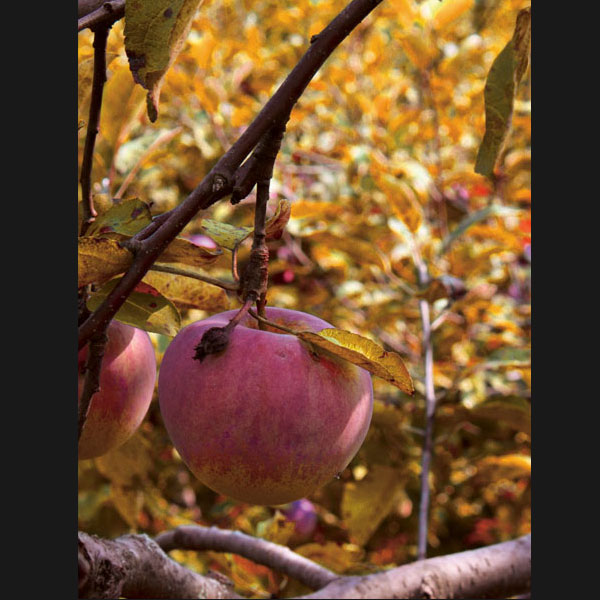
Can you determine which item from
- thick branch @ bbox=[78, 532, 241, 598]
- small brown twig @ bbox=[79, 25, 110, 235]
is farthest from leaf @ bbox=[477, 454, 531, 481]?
small brown twig @ bbox=[79, 25, 110, 235]

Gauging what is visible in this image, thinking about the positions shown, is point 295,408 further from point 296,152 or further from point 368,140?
point 296,152

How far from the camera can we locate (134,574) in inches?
26.2

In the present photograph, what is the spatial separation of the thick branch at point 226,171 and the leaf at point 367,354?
0.11m

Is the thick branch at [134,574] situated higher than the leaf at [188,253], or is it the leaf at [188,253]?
the leaf at [188,253]

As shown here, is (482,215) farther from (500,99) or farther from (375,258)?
(500,99)

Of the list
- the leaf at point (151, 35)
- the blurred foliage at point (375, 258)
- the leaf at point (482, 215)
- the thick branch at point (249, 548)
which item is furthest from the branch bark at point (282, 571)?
the leaf at point (482, 215)

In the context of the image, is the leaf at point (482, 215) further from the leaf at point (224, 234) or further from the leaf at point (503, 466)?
the leaf at point (224, 234)

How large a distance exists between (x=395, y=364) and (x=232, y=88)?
175 centimetres

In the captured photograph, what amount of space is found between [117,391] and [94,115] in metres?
0.22

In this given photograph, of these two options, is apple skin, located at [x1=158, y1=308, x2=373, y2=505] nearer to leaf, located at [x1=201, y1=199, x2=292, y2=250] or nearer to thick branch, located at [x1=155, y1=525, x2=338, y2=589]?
leaf, located at [x1=201, y1=199, x2=292, y2=250]

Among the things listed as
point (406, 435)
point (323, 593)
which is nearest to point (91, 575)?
point (323, 593)

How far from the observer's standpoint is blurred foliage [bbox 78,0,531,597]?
1101mm

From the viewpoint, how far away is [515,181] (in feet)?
7.01

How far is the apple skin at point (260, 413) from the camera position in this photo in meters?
0.46
